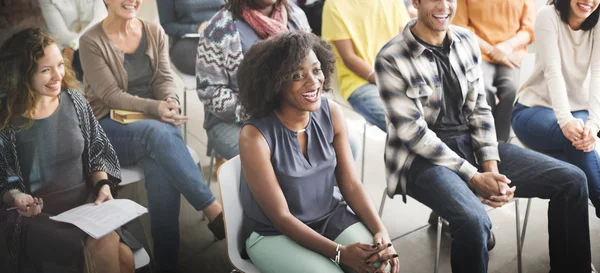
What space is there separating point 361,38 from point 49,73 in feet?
5.33

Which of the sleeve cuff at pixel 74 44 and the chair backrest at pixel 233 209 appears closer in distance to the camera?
the sleeve cuff at pixel 74 44

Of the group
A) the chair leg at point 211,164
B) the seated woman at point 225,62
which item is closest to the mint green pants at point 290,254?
the chair leg at point 211,164

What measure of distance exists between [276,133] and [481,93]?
104 centimetres

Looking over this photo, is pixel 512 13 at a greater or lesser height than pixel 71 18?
lesser

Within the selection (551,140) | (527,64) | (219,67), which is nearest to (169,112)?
(219,67)

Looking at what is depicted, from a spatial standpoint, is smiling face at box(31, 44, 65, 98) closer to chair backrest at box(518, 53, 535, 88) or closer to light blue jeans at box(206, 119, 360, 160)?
light blue jeans at box(206, 119, 360, 160)

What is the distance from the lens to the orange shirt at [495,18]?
117 inches

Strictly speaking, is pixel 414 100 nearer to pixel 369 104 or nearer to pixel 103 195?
pixel 369 104

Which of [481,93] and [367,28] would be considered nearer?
[481,93]

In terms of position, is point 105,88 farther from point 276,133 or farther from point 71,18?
point 276,133

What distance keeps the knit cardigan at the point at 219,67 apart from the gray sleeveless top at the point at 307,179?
0.38 m

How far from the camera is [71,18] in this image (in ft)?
5.83

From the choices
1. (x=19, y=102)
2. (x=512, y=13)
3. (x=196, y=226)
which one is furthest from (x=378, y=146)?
(x=19, y=102)

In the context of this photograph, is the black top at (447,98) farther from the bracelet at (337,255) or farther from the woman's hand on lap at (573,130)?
the bracelet at (337,255)
